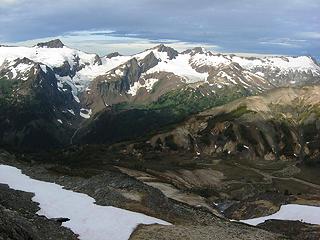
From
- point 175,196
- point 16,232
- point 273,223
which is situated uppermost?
point 16,232

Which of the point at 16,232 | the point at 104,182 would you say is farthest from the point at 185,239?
the point at 104,182

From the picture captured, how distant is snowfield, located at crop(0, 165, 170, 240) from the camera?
52562 mm

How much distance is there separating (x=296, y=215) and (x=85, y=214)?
4685 centimetres

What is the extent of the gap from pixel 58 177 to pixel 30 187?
37.2ft

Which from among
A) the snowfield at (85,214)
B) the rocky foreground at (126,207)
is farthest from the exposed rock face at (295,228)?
the snowfield at (85,214)

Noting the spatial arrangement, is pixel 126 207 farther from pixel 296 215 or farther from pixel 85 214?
pixel 296 215

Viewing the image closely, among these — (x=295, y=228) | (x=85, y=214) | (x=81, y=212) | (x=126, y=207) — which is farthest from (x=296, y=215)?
(x=85, y=214)

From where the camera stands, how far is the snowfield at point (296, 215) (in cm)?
8838

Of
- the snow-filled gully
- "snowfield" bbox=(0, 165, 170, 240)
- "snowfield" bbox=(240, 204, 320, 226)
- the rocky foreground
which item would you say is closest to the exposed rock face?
"snowfield" bbox=(240, 204, 320, 226)

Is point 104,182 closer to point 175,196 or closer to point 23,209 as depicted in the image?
point 23,209

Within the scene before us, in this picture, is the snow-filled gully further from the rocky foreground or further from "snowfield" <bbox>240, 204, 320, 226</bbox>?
"snowfield" <bbox>240, 204, 320, 226</bbox>

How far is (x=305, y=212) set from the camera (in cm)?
9181

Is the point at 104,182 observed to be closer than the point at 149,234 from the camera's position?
No

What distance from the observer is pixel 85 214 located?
191ft
